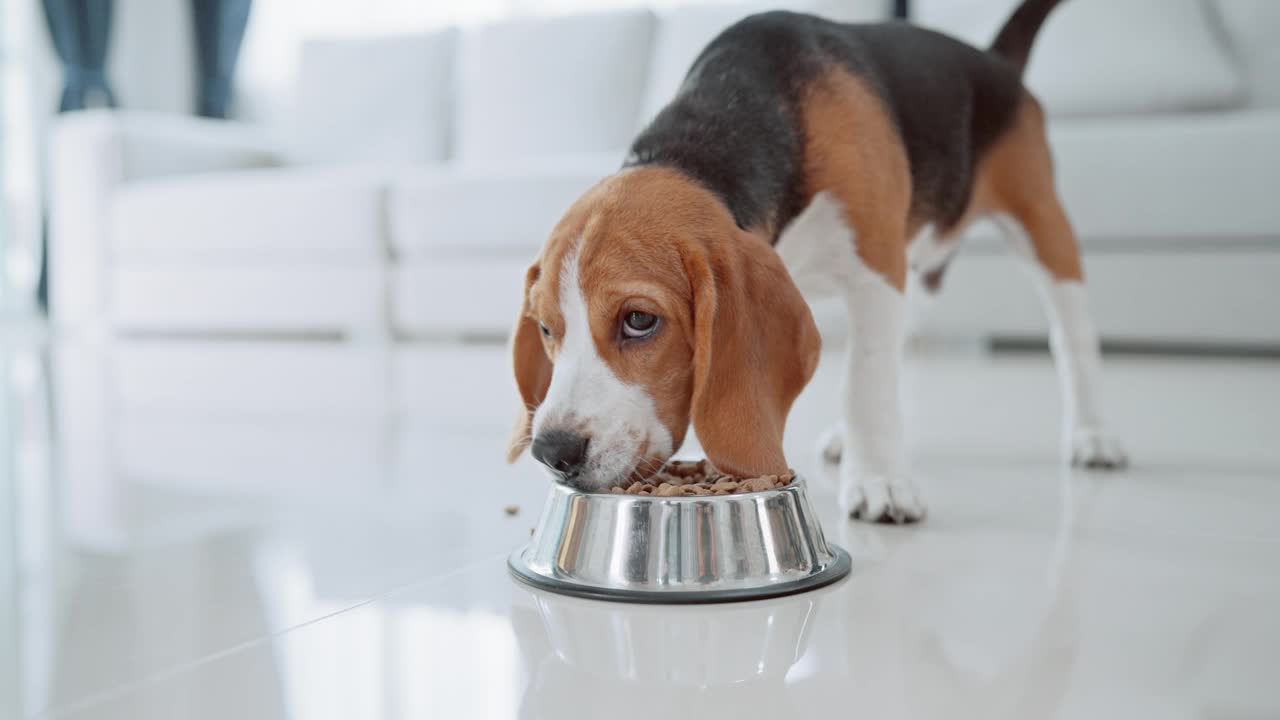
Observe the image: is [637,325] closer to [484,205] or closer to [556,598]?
[556,598]

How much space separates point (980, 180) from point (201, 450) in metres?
1.99

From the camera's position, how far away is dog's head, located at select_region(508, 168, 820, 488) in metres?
1.56

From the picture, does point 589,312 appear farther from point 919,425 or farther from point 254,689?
point 919,425

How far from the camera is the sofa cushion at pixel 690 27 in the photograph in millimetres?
5477

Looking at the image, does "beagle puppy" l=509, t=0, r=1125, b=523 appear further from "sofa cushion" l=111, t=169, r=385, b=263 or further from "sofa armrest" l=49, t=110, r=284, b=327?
"sofa armrest" l=49, t=110, r=284, b=327

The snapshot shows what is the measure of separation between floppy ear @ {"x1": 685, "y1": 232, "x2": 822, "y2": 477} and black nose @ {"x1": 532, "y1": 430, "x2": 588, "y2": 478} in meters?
0.17

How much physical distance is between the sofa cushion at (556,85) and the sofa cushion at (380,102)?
12.4 inches

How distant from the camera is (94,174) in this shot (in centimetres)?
601

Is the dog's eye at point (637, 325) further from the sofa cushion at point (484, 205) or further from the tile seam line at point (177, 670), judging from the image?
the sofa cushion at point (484, 205)

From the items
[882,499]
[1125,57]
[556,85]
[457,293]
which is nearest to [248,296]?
[457,293]

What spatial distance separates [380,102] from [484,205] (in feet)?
6.30

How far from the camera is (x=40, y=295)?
8.58 meters

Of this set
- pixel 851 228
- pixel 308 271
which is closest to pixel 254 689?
pixel 851 228

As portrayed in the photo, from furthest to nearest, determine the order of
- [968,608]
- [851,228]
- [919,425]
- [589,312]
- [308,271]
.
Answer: [308,271] < [919,425] < [851,228] < [589,312] < [968,608]
